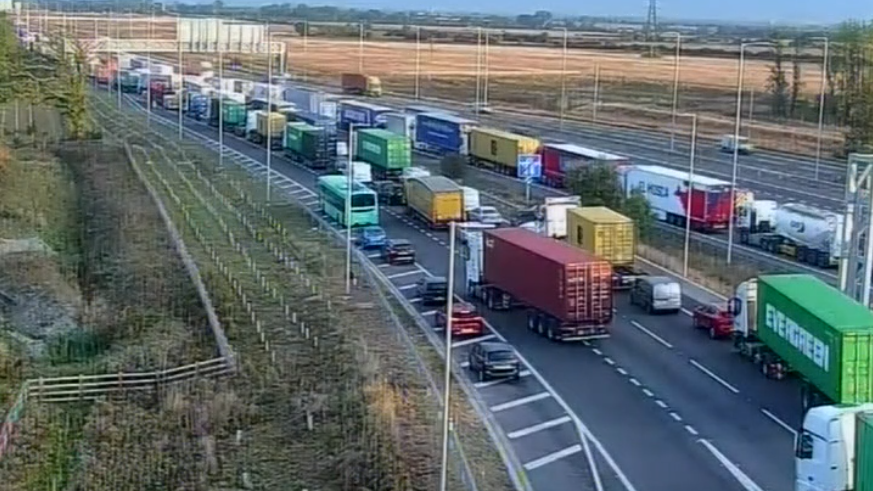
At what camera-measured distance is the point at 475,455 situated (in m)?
17.5

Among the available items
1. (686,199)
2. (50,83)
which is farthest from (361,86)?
(686,199)

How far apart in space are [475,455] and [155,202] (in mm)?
23244

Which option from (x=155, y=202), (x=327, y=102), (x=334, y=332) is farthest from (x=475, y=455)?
(x=327, y=102)

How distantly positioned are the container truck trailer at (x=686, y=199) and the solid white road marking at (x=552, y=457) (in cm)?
1793

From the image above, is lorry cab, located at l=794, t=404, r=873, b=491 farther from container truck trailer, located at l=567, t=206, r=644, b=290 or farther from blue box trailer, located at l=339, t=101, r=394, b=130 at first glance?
blue box trailer, located at l=339, t=101, r=394, b=130

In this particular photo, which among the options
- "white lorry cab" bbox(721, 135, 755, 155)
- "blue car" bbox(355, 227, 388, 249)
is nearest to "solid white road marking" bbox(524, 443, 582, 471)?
"blue car" bbox(355, 227, 388, 249)

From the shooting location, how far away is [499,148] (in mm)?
48125

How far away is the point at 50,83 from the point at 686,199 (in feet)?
101

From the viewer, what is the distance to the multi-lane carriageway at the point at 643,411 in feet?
56.1

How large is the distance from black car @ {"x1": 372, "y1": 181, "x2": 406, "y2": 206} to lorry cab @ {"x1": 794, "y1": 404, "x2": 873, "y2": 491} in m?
25.5

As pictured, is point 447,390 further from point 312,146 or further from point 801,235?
point 312,146

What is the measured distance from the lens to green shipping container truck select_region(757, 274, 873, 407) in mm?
18344

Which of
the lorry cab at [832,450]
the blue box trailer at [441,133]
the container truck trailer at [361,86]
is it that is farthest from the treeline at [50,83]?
the lorry cab at [832,450]

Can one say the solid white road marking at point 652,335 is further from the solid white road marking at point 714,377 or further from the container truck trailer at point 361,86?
the container truck trailer at point 361,86
